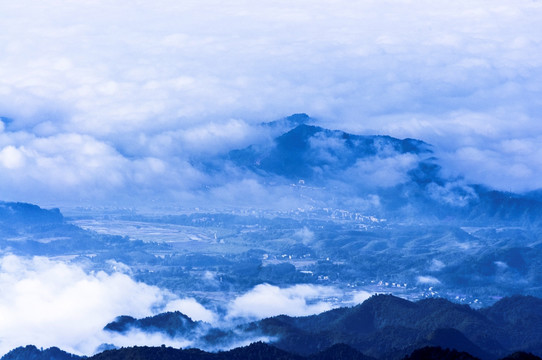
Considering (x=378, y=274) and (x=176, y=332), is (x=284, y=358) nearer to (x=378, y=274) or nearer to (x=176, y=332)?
(x=176, y=332)

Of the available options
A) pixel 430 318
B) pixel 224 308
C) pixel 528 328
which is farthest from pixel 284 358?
pixel 224 308

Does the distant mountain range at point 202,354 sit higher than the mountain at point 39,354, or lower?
lower

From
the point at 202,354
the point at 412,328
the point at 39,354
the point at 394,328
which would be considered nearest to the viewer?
the point at 202,354

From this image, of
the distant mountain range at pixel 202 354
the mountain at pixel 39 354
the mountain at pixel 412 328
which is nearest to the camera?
the distant mountain range at pixel 202 354

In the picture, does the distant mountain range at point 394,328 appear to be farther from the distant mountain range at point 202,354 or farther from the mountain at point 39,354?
the mountain at point 39,354

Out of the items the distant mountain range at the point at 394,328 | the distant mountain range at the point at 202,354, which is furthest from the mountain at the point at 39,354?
the distant mountain range at the point at 394,328

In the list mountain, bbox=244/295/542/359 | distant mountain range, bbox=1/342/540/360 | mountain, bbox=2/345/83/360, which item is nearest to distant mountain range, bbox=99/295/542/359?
mountain, bbox=244/295/542/359

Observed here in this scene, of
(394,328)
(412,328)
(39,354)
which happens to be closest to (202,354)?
(39,354)

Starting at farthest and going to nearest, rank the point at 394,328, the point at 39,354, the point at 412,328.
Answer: the point at 412,328
the point at 394,328
the point at 39,354

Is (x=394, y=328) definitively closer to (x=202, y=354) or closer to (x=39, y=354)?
(x=202, y=354)

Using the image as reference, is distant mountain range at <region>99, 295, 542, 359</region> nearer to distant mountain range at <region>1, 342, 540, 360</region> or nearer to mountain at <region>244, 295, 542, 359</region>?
mountain at <region>244, 295, 542, 359</region>

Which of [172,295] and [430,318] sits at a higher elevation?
[172,295]
